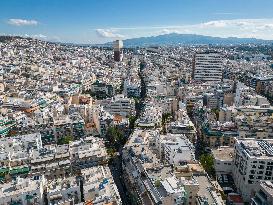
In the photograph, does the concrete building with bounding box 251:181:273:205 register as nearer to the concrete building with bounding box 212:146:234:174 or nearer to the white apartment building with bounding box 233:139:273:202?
the white apartment building with bounding box 233:139:273:202

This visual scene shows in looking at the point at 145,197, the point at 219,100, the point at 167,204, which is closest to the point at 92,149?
the point at 145,197


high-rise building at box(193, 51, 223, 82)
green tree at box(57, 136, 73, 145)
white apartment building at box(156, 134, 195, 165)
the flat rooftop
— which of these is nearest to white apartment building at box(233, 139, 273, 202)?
the flat rooftop

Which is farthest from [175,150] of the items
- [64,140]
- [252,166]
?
[64,140]

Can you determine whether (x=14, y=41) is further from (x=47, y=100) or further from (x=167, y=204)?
(x=167, y=204)

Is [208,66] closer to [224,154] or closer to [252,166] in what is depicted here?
[224,154]

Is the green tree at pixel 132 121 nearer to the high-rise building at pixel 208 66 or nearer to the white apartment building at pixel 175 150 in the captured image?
the white apartment building at pixel 175 150

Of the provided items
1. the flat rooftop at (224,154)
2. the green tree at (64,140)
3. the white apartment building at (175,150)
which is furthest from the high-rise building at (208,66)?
the white apartment building at (175,150)
